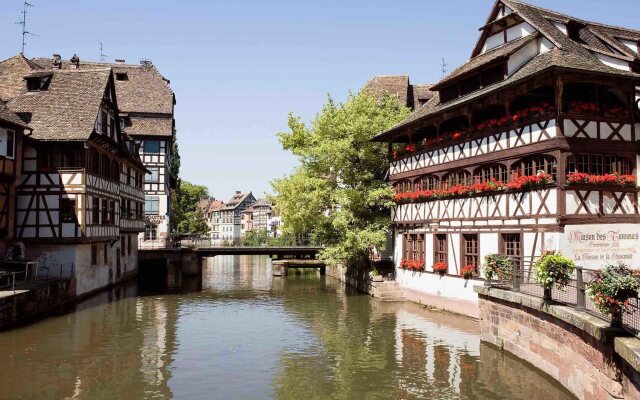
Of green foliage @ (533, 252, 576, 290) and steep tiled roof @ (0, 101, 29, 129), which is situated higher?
steep tiled roof @ (0, 101, 29, 129)

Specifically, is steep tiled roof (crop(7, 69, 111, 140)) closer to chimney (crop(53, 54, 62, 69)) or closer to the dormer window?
the dormer window

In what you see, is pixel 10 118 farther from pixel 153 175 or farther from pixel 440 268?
pixel 153 175

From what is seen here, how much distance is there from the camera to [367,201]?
109ft

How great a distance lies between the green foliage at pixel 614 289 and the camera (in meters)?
11.3

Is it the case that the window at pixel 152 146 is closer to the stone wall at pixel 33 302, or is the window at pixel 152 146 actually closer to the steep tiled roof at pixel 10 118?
the steep tiled roof at pixel 10 118

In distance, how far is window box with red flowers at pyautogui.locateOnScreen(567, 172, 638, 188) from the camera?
2036cm

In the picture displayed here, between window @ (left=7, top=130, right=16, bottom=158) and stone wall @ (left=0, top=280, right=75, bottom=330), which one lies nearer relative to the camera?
stone wall @ (left=0, top=280, right=75, bottom=330)

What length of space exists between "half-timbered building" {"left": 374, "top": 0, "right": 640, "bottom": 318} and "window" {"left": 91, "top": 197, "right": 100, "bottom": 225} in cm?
1681

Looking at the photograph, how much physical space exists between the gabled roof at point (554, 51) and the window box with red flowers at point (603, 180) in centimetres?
358

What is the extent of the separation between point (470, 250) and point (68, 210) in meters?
20.1

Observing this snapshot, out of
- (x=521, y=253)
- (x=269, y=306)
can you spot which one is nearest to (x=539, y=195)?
(x=521, y=253)

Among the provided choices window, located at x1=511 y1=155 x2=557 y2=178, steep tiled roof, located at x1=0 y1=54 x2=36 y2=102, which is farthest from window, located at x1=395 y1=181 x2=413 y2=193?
steep tiled roof, located at x1=0 y1=54 x2=36 y2=102

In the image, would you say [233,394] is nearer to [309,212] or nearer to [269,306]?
[269,306]

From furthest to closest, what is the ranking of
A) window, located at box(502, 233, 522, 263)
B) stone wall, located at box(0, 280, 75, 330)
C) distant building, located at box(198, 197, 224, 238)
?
distant building, located at box(198, 197, 224, 238) → window, located at box(502, 233, 522, 263) → stone wall, located at box(0, 280, 75, 330)
